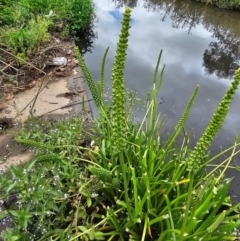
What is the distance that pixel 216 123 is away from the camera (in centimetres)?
114

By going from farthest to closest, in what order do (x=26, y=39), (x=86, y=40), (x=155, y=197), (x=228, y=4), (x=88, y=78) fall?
(x=228, y=4) < (x=86, y=40) < (x=26, y=39) < (x=155, y=197) < (x=88, y=78)

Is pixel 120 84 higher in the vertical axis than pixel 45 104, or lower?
higher

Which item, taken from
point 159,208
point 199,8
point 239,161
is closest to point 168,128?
point 239,161

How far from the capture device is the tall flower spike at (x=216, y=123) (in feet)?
3.46

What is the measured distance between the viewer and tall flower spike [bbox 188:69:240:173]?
3.46 feet

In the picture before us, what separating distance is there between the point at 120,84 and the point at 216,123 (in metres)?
0.37

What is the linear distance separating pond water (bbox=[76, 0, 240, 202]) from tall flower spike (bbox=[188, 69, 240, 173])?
154 centimetres

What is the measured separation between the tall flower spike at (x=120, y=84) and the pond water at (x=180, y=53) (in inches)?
68.1

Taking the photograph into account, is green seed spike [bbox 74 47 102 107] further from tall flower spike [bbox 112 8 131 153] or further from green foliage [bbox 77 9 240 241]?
tall flower spike [bbox 112 8 131 153]

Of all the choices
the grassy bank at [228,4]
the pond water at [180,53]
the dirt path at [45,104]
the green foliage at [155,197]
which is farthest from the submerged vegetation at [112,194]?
the grassy bank at [228,4]

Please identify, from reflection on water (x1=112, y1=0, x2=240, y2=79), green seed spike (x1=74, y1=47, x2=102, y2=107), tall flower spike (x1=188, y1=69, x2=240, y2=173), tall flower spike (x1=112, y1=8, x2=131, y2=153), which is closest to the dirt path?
green seed spike (x1=74, y1=47, x2=102, y2=107)

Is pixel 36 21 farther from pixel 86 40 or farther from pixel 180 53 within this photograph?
pixel 180 53

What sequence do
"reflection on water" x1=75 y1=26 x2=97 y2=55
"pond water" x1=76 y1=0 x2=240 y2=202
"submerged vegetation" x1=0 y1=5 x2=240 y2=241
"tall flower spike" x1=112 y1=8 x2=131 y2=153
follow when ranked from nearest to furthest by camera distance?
"tall flower spike" x1=112 y1=8 x2=131 y2=153 → "submerged vegetation" x1=0 y1=5 x2=240 y2=241 → "pond water" x1=76 y1=0 x2=240 y2=202 → "reflection on water" x1=75 y1=26 x2=97 y2=55

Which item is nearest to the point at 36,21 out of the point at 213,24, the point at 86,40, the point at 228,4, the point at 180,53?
the point at 86,40
